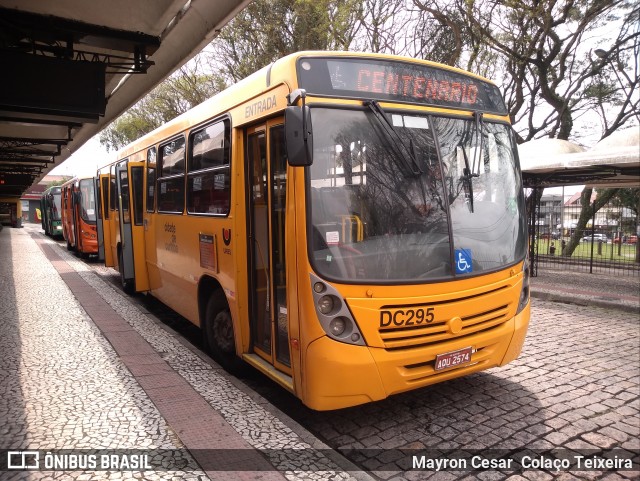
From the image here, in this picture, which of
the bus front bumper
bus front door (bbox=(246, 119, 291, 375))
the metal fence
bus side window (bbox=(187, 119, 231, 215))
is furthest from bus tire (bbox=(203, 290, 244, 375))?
the metal fence

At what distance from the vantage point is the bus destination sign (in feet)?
11.5

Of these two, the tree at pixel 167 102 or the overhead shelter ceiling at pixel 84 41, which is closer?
the overhead shelter ceiling at pixel 84 41

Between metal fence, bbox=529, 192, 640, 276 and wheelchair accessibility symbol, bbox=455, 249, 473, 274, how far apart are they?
→ 8.82 metres

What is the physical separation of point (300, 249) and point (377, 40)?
14.8 metres

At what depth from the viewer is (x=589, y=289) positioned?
10.0m

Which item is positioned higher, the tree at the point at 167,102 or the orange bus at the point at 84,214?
the tree at the point at 167,102

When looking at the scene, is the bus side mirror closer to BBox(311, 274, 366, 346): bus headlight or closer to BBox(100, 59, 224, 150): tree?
BBox(311, 274, 366, 346): bus headlight

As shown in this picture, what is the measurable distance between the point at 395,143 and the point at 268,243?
55.2 inches

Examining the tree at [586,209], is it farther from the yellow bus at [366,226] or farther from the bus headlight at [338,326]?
the bus headlight at [338,326]

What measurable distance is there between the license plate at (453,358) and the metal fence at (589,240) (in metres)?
8.91

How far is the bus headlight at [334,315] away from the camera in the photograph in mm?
3273

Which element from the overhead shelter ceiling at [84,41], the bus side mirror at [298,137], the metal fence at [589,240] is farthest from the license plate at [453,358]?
the metal fence at [589,240]

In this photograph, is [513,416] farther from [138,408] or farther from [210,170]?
[210,170]

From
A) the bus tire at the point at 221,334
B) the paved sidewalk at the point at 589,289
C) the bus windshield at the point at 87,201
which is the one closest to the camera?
the bus tire at the point at 221,334
